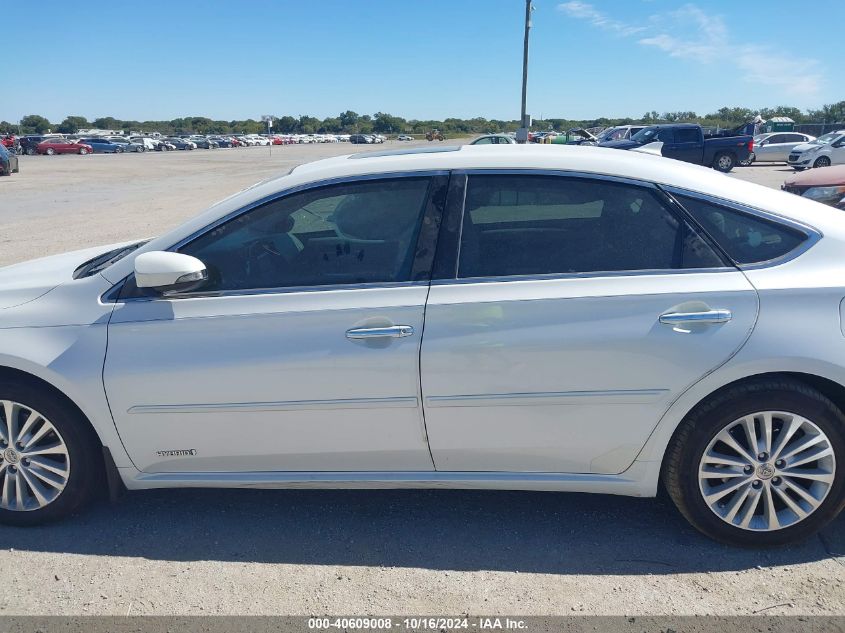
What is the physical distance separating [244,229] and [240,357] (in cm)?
58

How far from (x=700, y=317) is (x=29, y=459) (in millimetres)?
2951

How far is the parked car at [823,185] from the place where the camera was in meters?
7.38

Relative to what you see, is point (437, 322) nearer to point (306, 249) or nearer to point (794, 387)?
point (306, 249)

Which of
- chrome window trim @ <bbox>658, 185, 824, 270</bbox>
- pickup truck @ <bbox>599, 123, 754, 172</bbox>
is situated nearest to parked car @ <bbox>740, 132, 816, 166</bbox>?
pickup truck @ <bbox>599, 123, 754, 172</bbox>

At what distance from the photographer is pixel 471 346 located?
267 cm

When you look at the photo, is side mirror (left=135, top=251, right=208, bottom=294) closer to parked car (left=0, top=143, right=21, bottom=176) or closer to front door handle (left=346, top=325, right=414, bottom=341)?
front door handle (left=346, top=325, right=414, bottom=341)

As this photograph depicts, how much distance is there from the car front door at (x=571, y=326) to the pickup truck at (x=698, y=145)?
76.7ft

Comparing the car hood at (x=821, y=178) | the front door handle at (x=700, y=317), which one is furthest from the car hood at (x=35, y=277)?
the car hood at (x=821, y=178)

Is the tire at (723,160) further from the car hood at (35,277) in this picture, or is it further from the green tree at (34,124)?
the green tree at (34,124)

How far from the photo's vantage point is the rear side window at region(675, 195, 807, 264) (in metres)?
2.77

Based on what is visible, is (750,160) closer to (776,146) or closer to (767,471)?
(776,146)

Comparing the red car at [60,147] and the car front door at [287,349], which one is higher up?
the red car at [60,147]

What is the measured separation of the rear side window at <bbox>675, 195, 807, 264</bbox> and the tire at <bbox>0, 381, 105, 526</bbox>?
110 inches

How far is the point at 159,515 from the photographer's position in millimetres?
3211
